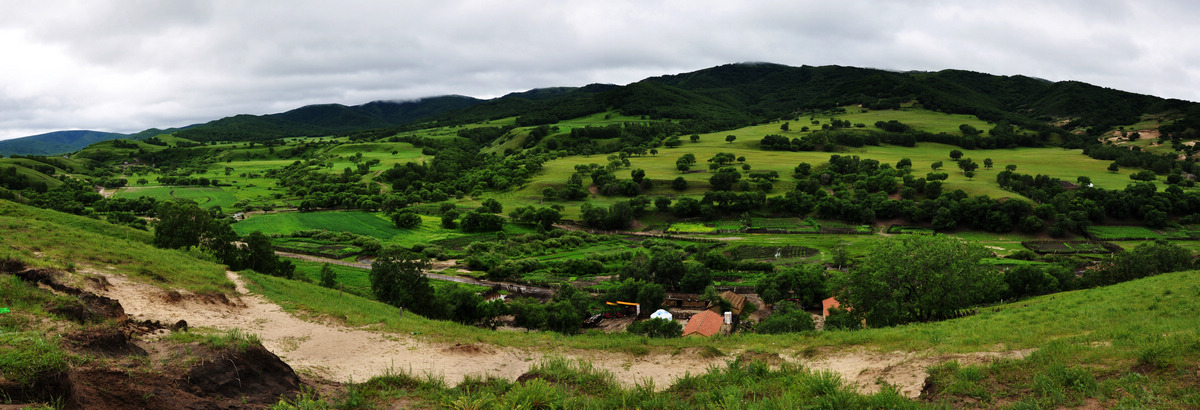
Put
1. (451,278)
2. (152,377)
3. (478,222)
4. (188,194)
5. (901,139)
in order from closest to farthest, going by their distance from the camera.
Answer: (152,377)
(451,278)
(478,222)
(188,194)
(901,139)

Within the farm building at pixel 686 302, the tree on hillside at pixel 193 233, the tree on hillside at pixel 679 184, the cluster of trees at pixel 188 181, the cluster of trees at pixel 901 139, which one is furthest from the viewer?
the cluster of trees at pixel 901 139

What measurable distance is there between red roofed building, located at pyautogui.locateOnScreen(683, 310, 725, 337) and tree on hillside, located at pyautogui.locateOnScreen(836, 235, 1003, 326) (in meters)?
11.8

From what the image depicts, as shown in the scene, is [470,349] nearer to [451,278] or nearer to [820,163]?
[451,278]

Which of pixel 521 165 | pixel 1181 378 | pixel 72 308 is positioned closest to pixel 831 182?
pixel 521 165

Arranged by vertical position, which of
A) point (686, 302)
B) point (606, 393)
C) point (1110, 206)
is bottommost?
point (686, 302)

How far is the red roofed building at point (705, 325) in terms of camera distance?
35906 millimetres

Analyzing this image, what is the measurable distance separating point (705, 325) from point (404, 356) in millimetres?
25814

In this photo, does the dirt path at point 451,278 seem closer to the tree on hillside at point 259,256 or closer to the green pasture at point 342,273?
the green pasture at point 342,273

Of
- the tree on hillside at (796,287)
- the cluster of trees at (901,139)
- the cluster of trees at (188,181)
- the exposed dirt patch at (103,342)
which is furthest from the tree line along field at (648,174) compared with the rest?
the exposed dirt patch at (103,342)

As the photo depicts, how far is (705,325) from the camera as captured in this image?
36.6 m

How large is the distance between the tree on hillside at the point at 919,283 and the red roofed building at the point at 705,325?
38.6ft

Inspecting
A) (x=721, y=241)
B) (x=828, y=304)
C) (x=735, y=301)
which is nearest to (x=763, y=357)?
(x=735, y=301)

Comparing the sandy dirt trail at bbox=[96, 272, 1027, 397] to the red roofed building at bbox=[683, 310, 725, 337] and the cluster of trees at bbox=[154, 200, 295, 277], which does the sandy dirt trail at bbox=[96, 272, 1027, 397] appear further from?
the red roofed building at bbox=[683, 310, 725, 337]

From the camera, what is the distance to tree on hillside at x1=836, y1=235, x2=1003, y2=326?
23.9m
